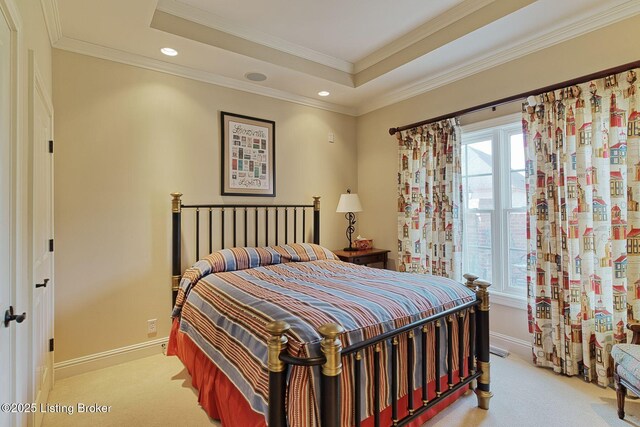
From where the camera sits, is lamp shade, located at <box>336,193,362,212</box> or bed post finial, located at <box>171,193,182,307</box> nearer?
bed post finial, located at <box>171,193,182,307</box>

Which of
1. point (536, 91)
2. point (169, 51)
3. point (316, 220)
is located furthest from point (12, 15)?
point (536, 91)

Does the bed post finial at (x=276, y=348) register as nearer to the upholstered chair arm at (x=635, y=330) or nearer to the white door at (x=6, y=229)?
the white door at (x=6, y=229)

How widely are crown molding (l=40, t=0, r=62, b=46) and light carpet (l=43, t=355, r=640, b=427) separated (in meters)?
2.69

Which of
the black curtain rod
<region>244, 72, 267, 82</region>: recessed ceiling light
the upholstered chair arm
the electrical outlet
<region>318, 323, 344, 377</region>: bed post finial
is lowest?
the electrical outlet

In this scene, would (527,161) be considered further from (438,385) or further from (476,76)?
(438,385)

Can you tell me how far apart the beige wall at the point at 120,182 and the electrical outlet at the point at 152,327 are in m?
0.05

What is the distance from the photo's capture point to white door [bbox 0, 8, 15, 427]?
1.28m

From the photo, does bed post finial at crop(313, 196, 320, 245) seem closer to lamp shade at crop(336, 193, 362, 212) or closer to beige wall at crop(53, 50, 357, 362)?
lamp shade at crop(336, 193, 362, 212)

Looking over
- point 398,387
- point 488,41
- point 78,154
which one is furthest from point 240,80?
point 398,387

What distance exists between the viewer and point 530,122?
275 centimetres

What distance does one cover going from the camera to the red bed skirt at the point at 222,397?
1.57 meters

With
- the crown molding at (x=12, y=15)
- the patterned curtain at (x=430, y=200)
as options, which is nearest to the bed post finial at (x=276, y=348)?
the crown molding at (x=12, y=15)

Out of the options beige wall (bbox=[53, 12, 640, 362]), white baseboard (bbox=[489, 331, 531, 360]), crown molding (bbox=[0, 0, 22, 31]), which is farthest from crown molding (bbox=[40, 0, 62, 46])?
white baseboard (bbox=[489, 331, 531, 360])

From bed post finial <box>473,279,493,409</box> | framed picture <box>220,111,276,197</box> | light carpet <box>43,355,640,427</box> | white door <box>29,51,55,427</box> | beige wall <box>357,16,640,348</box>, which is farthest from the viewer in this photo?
framed picture <box>220,111,276,197</box>
